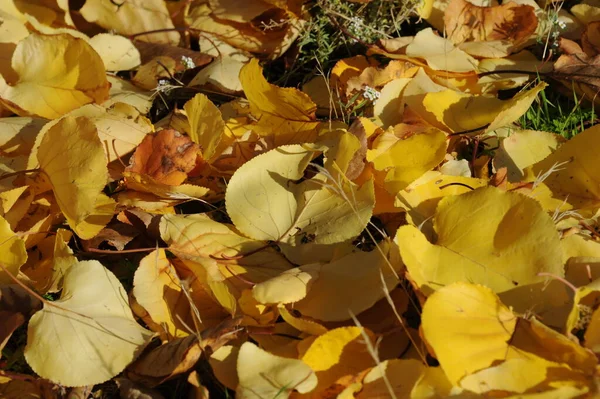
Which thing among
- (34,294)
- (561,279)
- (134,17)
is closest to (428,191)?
(561,279)

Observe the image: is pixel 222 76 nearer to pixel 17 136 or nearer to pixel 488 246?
pixel 17 136

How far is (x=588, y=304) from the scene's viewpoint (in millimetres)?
1098

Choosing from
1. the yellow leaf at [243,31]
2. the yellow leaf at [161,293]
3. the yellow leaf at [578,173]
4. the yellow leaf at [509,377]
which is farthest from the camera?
the yellow leaf at [243,31]

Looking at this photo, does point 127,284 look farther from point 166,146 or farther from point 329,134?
point 329,134

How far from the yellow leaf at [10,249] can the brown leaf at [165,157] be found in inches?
9.7

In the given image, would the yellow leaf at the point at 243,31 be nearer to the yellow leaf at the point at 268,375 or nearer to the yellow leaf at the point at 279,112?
the yellow leaf at the point at 279,112

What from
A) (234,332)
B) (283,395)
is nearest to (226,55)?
(234,332)

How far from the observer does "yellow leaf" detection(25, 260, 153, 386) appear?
113cm

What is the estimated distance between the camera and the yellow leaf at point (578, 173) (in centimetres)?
132

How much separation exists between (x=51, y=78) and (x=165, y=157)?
43 cm

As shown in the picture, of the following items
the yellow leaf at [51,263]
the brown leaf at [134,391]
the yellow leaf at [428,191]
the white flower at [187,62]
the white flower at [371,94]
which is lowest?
the brown leaf at [134,391]

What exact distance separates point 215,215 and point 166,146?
170 mm

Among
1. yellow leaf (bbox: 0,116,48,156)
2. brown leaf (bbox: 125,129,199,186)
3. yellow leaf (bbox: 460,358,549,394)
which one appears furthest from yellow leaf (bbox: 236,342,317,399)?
yellow leaf (bbox: 0,116,48,156)

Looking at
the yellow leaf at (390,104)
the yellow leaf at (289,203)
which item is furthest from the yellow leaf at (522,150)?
the yellow leaf at (289,203)
